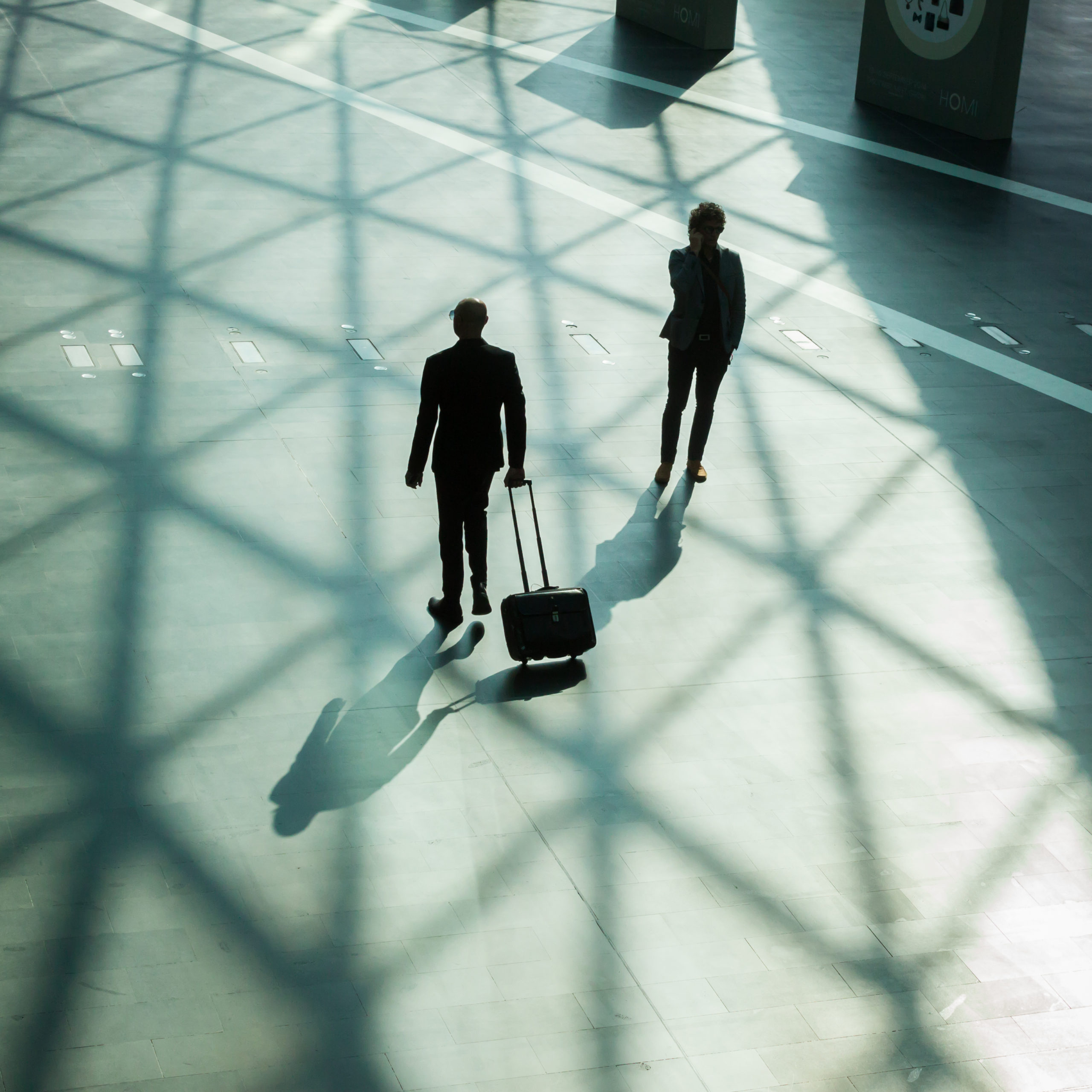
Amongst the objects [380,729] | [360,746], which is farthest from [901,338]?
[360,746]

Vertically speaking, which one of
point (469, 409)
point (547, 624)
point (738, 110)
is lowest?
point (738, 110)

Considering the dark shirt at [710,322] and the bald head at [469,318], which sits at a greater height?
the bald head at [469,318]

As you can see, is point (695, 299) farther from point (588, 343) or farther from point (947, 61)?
point (947, 61)

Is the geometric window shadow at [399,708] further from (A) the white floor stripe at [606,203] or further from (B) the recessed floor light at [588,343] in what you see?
(A) the white floor stripe at [606,203]

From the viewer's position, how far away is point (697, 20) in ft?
75.4

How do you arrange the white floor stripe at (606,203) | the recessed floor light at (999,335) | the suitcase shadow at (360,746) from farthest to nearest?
the recessed floor light at (999,335) → the white floor stripe at (606,203) → the suitcase shadow at (360,746)

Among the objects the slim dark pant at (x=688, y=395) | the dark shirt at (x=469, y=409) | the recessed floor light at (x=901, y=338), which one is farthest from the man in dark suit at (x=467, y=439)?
the recessed floor light at (x=901, y=338)

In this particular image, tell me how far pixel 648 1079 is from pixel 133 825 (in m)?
2.47

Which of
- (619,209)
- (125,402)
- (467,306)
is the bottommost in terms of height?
(619,209)

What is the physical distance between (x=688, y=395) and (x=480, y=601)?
265 centimetres

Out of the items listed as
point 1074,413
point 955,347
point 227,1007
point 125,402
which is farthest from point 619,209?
point 227,1007

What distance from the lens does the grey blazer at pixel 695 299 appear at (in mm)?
9445

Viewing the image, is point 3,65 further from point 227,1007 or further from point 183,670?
point 227,1007

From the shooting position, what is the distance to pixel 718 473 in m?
10.2
